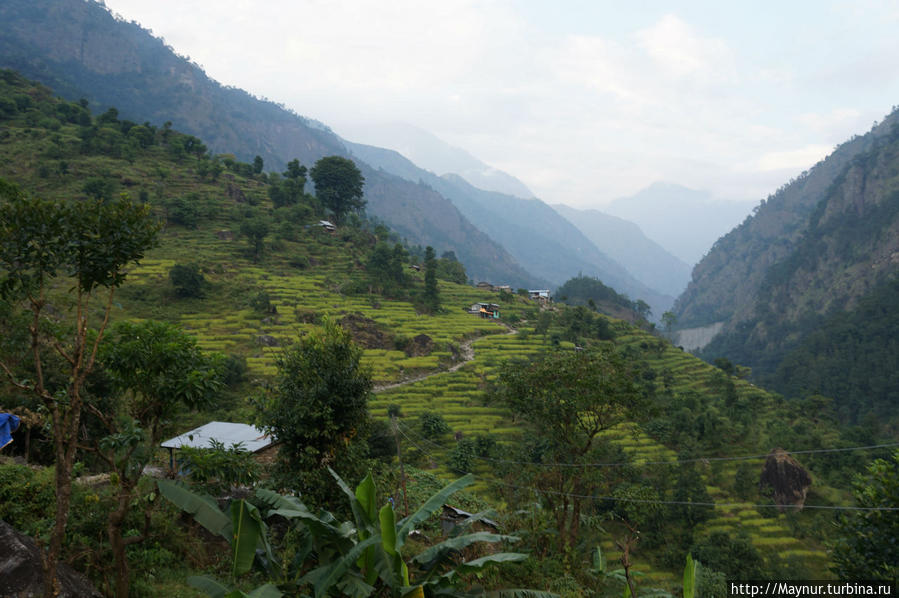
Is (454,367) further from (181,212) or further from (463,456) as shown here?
(181,212)

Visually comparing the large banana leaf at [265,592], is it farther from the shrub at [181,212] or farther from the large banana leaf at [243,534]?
the shrub at [181,212]

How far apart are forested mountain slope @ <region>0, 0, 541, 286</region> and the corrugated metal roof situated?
103 metres

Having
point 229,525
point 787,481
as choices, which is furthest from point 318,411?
point 787,481

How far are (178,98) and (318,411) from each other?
495ft

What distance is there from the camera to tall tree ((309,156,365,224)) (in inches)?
2119

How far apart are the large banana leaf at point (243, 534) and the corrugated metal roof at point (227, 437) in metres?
6.19

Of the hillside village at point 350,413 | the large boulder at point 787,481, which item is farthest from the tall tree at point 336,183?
the large boulder at point 787,481

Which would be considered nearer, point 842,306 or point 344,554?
point 344,554

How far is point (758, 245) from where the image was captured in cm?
12538

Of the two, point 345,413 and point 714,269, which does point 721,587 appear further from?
point 714,269

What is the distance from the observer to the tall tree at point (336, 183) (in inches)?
2119

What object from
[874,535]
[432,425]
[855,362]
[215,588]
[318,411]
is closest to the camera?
[215,588]

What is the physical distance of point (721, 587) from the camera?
14078 mm

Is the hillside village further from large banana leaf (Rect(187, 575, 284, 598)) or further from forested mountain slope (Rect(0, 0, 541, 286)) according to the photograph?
forested mountain slope (Rect(0, 0, 541, 286))
